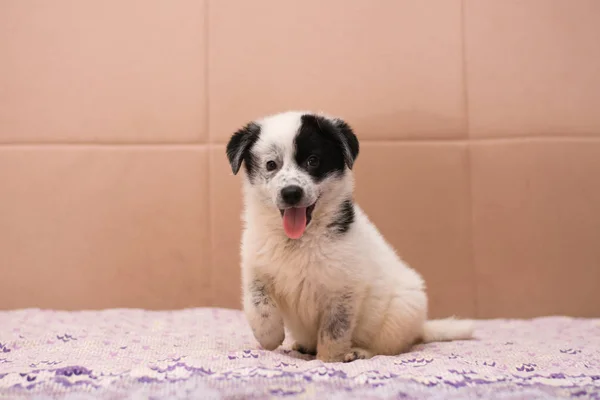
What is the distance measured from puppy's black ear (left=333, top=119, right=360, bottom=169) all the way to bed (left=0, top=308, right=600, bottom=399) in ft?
2.31

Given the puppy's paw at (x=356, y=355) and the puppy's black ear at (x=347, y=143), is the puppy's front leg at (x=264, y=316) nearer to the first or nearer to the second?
the puppy's paw at (x=356, y=355)

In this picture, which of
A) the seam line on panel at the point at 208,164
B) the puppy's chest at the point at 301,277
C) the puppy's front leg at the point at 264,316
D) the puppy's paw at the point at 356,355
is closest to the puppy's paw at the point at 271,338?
the puppy's front leg at the point at 264,316

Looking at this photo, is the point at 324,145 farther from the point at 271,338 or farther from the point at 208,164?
the point at 208,164

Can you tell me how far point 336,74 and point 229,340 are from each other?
1.57 metres

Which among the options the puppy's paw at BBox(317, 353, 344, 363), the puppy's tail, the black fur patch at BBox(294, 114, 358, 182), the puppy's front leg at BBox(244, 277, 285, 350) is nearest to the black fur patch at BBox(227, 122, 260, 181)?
the black fur patch at BBox(294, 114, 358, 182)

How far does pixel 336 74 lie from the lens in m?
3.25

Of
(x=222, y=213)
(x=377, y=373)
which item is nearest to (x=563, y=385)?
(x=377, y=373)

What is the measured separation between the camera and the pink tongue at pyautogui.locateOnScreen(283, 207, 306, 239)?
2.10 metres

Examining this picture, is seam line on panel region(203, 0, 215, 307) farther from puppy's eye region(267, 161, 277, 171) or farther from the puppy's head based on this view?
puppy's eye region(267, 161, 277, 171)

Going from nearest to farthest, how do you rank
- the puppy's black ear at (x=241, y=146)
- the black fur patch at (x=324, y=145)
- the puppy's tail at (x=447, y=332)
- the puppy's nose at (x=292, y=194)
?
1. the puppy's nose at (x=292, y=194)
2. the black fur patch at (x=324, y=145)
3. the puppy's black ear at (x=241, y=146)
4. the puppy's tail at (x=447, y=332)

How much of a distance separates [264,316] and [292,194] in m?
0.43

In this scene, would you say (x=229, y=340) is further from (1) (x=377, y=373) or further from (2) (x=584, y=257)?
(2) (x=584, y=257)

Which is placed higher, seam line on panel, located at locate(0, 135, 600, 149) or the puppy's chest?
seam line on panel, located at locate(0, 135, 600, 149)

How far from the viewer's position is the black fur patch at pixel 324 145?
2123mm
